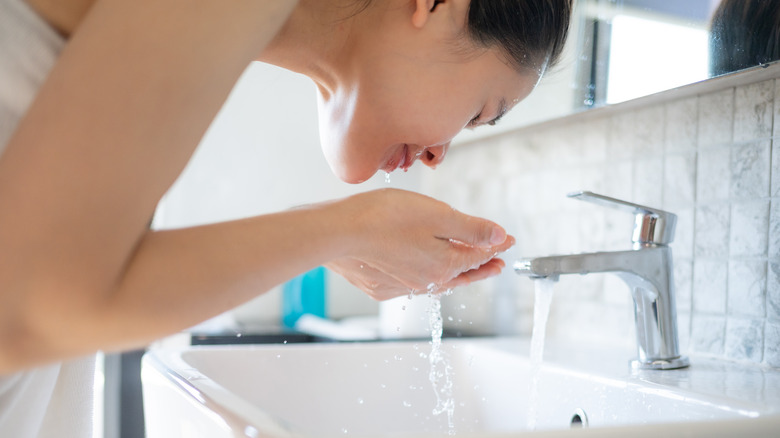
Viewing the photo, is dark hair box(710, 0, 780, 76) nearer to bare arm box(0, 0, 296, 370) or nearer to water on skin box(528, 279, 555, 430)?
water on skin box(528, 279, 555, 430)

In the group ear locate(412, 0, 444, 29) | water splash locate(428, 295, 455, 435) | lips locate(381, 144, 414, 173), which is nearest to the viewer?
ear locate(412, 0, 444, 29)

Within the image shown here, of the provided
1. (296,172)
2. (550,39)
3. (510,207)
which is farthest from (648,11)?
(296,172)

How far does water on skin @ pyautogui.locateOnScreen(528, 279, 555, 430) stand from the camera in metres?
0.79

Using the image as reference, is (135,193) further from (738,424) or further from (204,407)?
(738,424)

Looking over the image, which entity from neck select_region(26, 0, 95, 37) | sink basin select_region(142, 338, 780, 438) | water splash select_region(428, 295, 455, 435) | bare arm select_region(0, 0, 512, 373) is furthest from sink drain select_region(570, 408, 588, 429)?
neck select_region(26, 0, 95, 37)

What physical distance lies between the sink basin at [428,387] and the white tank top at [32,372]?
0.24 feet

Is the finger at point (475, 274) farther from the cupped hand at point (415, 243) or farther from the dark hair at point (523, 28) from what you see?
the dark hair at point (523, 28)

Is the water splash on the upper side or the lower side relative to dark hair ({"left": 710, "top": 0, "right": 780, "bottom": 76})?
lower

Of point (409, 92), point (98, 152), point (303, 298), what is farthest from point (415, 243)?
point (303, 298)

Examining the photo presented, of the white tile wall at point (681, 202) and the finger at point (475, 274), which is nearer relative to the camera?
the finger at point (475, 274)

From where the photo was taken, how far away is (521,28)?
2.26 feet

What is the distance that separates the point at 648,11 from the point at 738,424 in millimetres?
549

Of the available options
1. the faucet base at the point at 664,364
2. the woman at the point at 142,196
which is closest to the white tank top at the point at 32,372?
the woman at the point at 142,196

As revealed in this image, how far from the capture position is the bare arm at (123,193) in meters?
0.40
